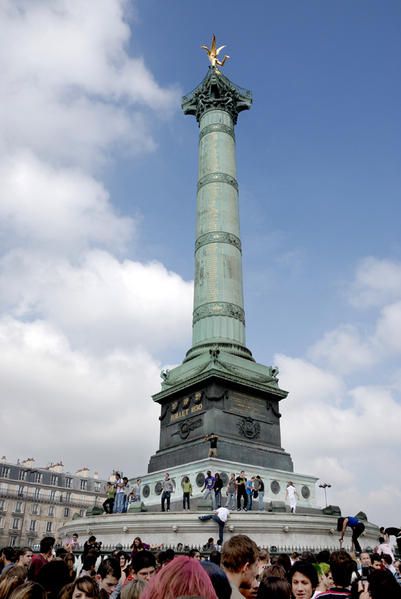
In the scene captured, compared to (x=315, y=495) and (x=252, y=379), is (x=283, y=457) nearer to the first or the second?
(x=315, y=495)

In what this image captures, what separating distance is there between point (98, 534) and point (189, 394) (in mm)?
9075

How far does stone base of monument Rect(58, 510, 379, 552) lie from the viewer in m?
17.4

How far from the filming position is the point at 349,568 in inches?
214

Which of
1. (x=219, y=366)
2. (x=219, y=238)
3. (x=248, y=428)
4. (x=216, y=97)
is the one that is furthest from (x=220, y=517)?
(x=216, y=97)

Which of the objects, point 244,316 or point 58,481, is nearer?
point 244,316

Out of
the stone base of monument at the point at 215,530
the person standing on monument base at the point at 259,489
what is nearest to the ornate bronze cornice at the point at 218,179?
the person standing on monument base at the point at 259,489

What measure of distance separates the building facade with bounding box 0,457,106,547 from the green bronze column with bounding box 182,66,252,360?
37.0 m

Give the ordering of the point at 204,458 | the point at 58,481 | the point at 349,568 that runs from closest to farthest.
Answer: the point at 349,568, the point at 204,458, the point at 58,481

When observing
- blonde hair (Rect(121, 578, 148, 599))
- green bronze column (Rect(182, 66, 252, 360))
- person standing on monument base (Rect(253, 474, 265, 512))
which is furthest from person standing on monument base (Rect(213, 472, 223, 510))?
blonde hair (Rect(121, 578, 148, 599))

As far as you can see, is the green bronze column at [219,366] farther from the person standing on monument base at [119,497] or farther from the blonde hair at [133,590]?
the blonde hair at [133,590]

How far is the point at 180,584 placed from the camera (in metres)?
2.26

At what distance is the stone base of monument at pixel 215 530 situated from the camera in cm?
1738

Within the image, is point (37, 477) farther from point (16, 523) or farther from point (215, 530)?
point (215, 530)

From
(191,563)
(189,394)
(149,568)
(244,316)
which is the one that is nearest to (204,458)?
(189,394)
